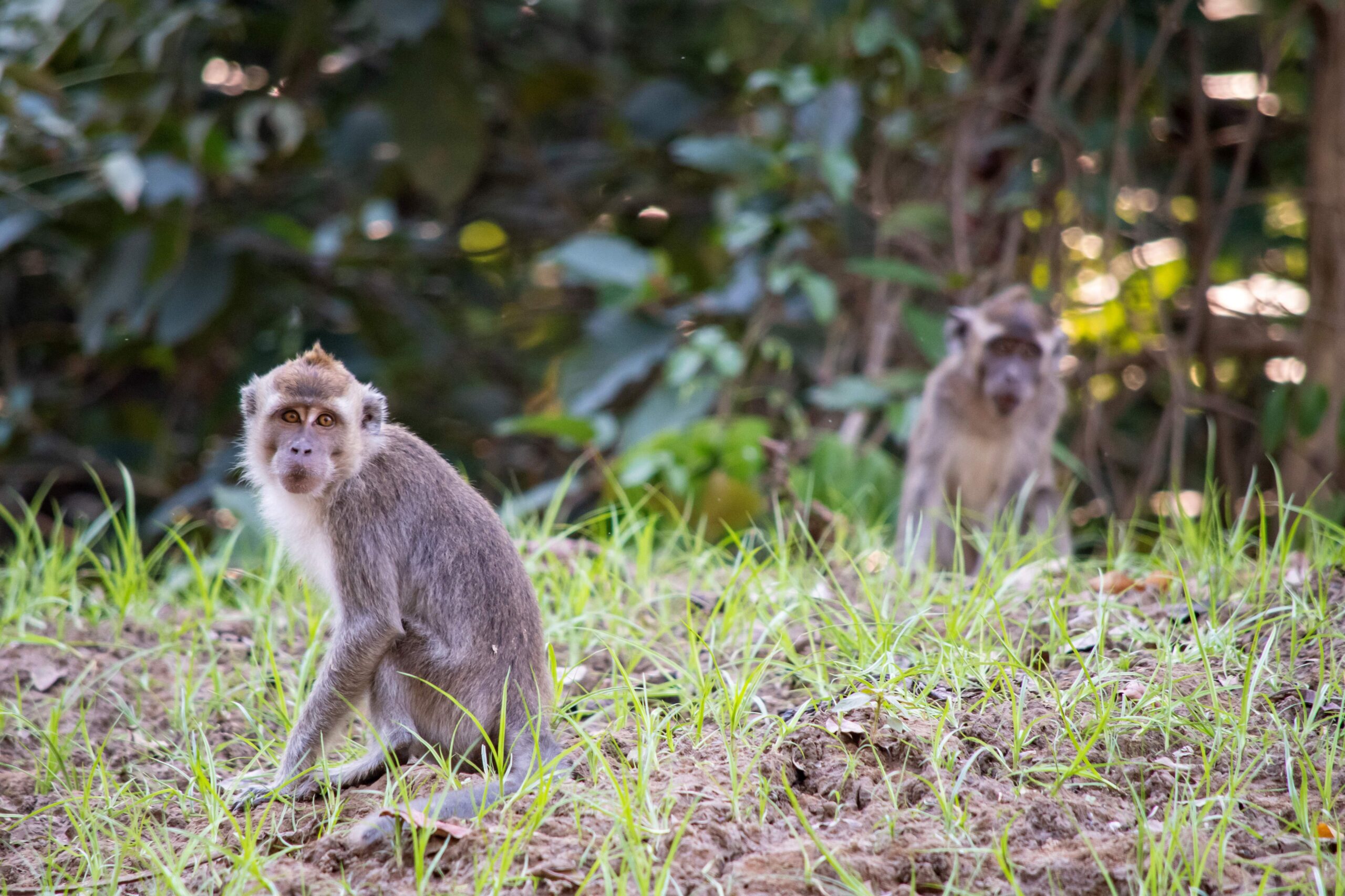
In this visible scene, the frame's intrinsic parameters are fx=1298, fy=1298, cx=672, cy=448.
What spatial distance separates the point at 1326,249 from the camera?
25.2 ft

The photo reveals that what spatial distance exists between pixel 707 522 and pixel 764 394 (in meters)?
1.87

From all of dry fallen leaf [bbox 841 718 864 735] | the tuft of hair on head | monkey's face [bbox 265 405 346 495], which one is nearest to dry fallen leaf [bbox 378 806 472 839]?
dry fallen leaf [bbox 841 718 864 735]

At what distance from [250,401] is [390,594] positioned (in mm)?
892

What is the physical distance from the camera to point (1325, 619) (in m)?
3.88

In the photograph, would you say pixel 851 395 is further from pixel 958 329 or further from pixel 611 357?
pixel 611 357

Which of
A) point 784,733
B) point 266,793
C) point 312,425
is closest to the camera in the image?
point 784,733

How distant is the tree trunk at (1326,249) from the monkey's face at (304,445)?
5747mm

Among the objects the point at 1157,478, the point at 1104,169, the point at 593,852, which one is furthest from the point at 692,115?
A: the point at 593,852

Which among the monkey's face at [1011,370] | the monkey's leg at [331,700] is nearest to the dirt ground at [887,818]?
the monkey's leg at [331,700]

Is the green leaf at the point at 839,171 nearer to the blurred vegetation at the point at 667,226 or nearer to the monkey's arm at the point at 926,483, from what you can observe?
the blurred vegetation at the point at 667,226

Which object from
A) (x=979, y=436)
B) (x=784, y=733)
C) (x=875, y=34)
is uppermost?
(x=875, y=34)

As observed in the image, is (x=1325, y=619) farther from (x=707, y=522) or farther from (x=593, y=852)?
(x=707, y=522)

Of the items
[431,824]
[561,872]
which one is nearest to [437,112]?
[431,824]

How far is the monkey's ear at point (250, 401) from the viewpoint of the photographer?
13.8ft
